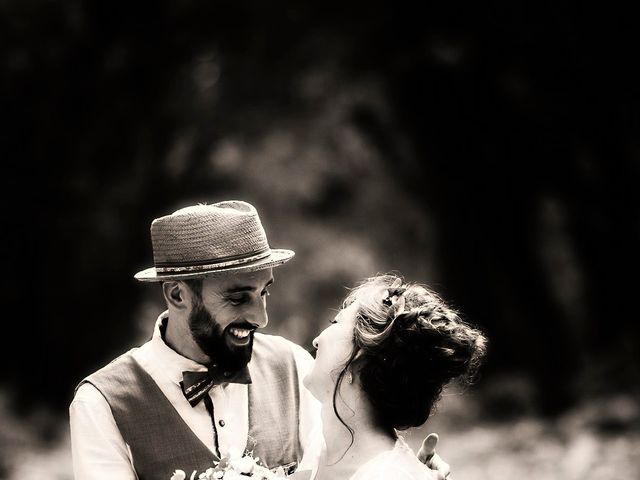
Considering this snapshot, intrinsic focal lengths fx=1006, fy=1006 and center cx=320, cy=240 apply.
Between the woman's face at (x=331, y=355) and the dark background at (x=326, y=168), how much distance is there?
7402mm

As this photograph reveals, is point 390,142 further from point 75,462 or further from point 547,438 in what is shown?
point 75,462

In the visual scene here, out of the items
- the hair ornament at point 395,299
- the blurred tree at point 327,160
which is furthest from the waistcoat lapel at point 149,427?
the blurred tree at point 327,160

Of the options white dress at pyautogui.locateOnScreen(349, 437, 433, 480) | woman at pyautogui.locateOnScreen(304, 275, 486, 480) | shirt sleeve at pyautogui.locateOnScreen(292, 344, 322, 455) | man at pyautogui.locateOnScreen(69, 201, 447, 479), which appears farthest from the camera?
shirt sleeve at pyautogui.locateOnScreen(292, 344, 322, 455)

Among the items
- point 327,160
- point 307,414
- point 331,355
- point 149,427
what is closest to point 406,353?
point 331,355

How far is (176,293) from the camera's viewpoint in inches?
143

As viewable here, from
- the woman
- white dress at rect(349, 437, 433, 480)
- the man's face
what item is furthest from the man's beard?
white dress at rect(349, 437, 433, 480)

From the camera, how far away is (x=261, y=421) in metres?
3.69

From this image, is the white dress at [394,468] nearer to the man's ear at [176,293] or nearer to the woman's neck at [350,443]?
the woman's neck at [350,443]

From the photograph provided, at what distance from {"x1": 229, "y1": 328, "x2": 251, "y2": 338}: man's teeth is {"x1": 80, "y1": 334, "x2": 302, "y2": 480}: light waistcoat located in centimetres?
27

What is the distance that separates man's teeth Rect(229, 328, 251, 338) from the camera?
3.57 meters

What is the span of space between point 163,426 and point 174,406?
0.09m

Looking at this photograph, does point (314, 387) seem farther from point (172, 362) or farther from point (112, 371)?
point (112, 371)

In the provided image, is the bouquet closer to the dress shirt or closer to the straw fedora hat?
the dress shirt

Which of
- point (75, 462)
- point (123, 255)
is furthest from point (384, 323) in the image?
point (123, 255)
